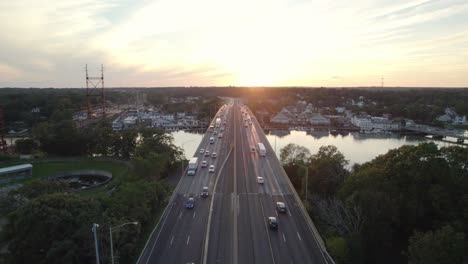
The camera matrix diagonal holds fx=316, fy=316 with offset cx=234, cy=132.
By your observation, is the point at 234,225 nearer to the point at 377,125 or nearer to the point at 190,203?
the point at 190,203

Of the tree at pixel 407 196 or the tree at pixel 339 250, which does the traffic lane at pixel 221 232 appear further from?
the tree at pixel 407 196

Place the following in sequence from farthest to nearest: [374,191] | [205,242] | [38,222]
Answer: [374,191] < [205,242] < [38,222]

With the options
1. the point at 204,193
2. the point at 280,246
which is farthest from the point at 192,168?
the point at 280,246

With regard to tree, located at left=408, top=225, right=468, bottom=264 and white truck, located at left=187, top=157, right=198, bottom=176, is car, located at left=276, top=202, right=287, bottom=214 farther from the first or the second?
white truck, located at left=187, top=157, right=198, bottom=176

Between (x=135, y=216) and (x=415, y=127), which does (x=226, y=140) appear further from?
(x=415, y=127)

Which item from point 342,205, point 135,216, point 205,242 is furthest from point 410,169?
point 135,216

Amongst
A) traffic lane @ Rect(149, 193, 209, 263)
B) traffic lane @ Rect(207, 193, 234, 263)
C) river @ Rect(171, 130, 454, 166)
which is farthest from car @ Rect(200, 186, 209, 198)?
river @ Rect(171, 130, 454, 166)
